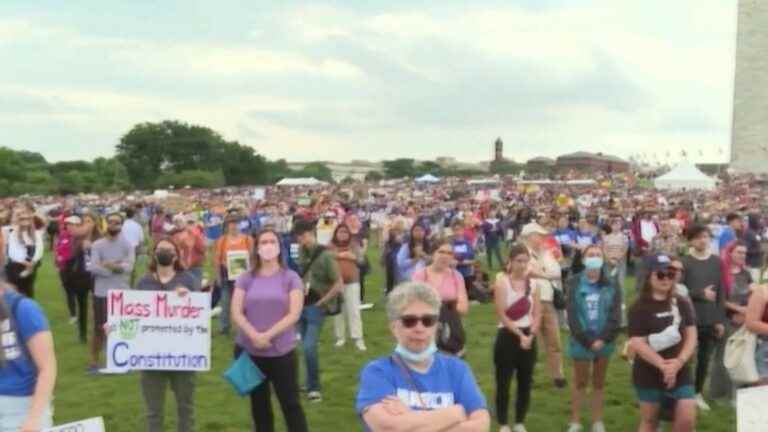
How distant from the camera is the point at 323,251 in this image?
356 inches

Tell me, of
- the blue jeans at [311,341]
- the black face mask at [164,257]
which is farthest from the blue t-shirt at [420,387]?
the blue jeans at [311,341]

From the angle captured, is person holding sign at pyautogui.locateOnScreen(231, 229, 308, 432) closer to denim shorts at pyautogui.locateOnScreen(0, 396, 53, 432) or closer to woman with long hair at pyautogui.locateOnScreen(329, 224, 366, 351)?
denim shorts at pyautogui.locateOnScreen(0, 396, 53, 432)

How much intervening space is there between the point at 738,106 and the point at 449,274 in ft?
173

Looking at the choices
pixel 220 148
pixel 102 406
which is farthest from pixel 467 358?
pixel 220 148

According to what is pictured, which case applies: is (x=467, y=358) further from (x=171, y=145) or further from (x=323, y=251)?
(x=171, y=145)

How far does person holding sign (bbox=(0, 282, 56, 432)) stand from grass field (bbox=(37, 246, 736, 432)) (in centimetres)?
378

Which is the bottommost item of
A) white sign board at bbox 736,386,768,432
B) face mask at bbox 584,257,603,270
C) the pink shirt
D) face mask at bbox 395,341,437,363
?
white sign board at bbox 736,386,768,432

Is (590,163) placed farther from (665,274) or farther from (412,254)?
(665,274)

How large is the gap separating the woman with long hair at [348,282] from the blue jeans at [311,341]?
6.25 ft

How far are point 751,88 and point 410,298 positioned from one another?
57.9 meters

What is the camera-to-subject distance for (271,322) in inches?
253

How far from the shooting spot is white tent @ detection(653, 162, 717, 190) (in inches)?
2148

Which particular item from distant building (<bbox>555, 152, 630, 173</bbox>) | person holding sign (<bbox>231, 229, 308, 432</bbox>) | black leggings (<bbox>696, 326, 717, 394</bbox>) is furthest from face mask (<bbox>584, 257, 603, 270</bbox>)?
distant building (<bbox>555, 152, 630, 173</bbox>)

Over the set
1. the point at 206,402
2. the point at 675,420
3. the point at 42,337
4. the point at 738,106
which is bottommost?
the point at 206,402
